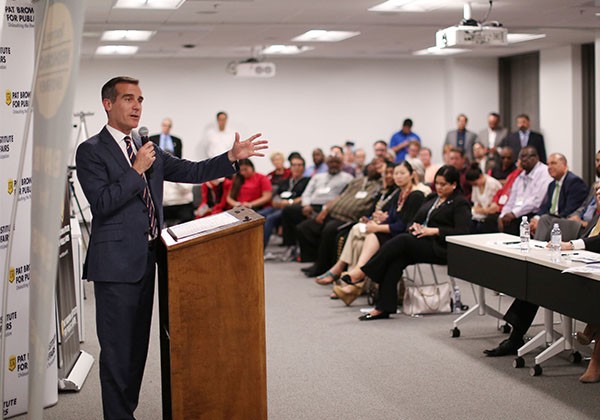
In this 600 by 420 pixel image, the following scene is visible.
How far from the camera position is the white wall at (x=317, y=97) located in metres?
16.9

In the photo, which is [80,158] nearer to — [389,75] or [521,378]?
[521,378]

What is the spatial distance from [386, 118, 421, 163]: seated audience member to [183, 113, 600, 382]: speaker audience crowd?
13.5 feet

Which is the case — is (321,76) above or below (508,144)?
above

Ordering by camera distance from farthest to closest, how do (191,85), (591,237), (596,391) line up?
(191,85) < (591,237) < (596,391)

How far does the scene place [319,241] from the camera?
33.1ft

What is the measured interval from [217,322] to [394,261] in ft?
12.0

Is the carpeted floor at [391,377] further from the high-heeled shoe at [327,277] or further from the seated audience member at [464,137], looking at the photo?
the seated audience member at [464,137]

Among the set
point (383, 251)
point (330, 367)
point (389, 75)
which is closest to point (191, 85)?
point (389, 75)

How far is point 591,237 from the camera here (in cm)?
564

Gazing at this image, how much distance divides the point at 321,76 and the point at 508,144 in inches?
166

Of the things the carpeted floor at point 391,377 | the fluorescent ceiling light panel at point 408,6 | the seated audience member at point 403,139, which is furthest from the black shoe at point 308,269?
the seated audience member at point 403,139

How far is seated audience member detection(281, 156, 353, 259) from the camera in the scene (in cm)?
1014

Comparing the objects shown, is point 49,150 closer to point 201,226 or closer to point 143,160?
point 143,160

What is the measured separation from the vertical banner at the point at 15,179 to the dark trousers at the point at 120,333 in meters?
0.82
